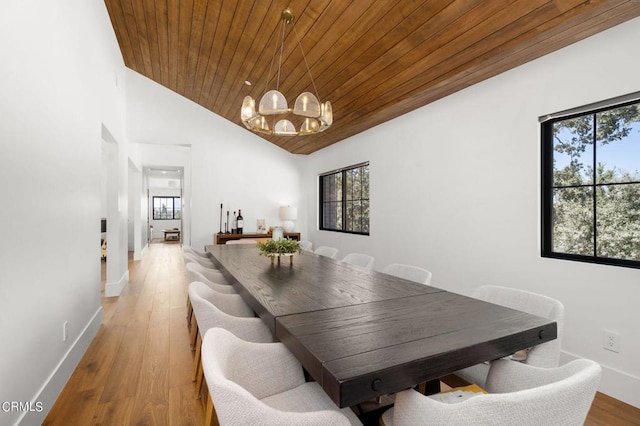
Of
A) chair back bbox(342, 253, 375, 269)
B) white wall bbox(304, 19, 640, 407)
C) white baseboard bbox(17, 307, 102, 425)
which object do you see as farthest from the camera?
chair back bbox(342, 253, 375, 269)

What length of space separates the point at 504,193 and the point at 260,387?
102 inches

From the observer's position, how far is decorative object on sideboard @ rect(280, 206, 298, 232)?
6559mm

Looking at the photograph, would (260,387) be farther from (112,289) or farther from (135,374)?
(112,289)

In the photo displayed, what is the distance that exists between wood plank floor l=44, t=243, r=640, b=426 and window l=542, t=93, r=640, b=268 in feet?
3.38

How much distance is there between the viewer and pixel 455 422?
843 mm

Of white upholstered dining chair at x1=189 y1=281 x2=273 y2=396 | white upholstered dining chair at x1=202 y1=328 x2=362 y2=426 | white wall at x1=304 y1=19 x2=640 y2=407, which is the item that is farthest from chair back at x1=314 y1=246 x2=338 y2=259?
white upholstered dining chair at x1=202 y1=328 x2=362 y2=426

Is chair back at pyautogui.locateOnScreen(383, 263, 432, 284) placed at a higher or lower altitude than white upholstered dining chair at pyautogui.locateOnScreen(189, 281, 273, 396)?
higher

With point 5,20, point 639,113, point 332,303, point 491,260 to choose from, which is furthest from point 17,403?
point 639,113

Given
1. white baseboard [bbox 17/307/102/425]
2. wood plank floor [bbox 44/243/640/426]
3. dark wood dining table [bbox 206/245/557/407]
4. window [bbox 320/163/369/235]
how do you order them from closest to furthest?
dark wood dining table [bbox 206/245/557/407]
white baseboard [bbox 17/307/102/425]
wood plank floor [bbox 44/243/640/426]
window [bbox 320/163/369/235]

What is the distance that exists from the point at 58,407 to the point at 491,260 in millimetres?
3433

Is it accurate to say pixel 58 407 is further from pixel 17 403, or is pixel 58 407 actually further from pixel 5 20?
→ pixel 5 20

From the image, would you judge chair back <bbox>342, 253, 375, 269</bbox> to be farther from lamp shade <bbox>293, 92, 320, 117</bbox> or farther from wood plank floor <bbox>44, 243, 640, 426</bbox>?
wood plank floor <bbox>44, 243, 640, 426</bbox>

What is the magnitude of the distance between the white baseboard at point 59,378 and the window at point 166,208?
12.4 meters

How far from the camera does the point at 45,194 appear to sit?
77.0 inches
